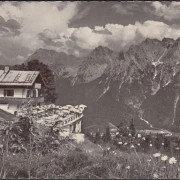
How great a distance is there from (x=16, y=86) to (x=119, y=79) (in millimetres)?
59711

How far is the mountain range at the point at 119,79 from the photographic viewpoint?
Answer: 2697 cm

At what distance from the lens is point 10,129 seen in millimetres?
8281

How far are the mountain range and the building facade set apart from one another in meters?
1.44

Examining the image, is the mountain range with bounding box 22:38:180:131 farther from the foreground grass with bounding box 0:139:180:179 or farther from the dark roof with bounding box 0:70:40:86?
the foreground grass with bounding box 0:139:180:179

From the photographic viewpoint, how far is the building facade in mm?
21484

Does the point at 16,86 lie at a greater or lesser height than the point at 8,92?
greater

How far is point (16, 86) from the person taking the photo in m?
22.9

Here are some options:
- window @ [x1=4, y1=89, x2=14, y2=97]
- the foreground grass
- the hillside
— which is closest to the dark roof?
window @ [x1=4, y1=89, x2=14, y2=97]

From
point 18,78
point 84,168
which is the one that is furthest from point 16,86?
point 84,168

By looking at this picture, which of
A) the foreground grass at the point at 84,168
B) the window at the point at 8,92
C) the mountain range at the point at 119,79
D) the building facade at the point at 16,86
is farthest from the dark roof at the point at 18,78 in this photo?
the foreground grass at the point at 84,168

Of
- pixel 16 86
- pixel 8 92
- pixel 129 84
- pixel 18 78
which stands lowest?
pixel 8 92

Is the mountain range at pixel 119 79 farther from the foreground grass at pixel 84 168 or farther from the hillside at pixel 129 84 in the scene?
the foreground grass at pixel 84 168

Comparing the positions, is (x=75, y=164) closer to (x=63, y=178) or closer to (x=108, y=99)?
(x=63, y=178)

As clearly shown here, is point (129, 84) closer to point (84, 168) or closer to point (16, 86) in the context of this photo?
point (16, 86)
